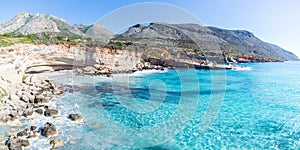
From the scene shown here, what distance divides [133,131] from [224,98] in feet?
45.3

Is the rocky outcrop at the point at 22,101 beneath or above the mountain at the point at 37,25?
beneath

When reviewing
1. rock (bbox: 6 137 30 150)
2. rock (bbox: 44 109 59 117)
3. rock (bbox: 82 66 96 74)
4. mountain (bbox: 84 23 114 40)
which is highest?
mountain (bbox: 84 23 114 40)

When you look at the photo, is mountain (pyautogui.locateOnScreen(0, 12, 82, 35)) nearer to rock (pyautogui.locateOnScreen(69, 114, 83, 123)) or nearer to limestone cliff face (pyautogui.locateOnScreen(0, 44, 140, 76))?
limestone cliff face (pyautogui.locateOnScreen(0, 44, 140, 76))

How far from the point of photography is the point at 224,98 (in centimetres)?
2239

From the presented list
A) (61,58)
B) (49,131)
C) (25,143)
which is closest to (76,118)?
(49,131)

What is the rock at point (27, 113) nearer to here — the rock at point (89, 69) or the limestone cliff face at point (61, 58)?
the limestone cliff face at point (61, 58)

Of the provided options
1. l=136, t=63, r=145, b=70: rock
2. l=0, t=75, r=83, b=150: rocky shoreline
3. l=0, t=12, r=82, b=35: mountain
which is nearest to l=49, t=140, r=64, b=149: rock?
l=0, t=75, r=83, b=150: rocky shoreline

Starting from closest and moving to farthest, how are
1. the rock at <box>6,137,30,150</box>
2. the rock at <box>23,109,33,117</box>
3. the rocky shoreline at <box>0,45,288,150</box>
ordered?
1. the rock at <box>6,137,30,150</box>
2. the rocky shoreline at <box>0,45,288,150</box>
3. the rock at <box>23,109,33,117</box>

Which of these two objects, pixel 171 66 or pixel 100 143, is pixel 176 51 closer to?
pixel 171 66

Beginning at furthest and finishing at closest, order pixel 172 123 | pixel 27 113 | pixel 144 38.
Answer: pixel 144 38, pixel 172 123, pixel 27 113

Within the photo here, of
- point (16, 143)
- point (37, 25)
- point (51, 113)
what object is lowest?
point (16, 143)

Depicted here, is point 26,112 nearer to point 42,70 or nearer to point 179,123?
point 179,123

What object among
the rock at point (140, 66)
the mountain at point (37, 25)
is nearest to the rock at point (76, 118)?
the rock at point (140, 66)

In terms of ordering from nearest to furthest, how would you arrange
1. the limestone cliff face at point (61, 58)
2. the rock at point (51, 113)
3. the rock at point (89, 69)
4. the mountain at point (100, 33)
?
the rock at point (51, 113)
the limestone cliff face at point (61, 58)
the rock at point (89, 69)
the mountain at point (100, 33)
